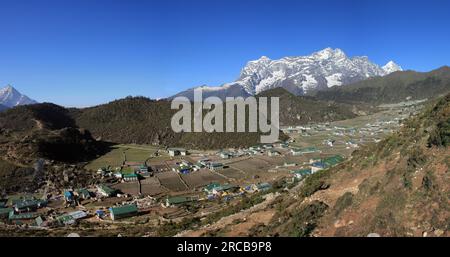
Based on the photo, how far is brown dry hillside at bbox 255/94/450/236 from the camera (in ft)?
39.2

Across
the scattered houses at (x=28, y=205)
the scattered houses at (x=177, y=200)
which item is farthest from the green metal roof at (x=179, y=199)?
the scattered houses at (x=28, y=205)

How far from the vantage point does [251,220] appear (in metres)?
19.4

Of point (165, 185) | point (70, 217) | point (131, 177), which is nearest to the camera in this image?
point (70, 217)

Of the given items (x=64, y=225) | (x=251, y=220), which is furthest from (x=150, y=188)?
(x=251, y=220)

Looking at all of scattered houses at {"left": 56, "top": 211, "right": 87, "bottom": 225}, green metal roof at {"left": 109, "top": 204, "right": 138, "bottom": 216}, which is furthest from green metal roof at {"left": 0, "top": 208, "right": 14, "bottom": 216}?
green metal roof at {"left": 109, "top": 204, "right": 138, "bottom": 216}

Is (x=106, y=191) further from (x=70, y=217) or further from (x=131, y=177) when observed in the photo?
(x=70, y=217)

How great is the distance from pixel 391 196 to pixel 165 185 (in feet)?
142

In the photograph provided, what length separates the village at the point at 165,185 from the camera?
127ft

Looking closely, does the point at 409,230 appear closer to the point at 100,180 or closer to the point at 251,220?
the point at 251,220

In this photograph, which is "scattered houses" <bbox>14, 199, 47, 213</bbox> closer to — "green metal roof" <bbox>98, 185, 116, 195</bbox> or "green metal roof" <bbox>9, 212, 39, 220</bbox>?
"green metal roof" <bbox>9, 212, 39, 220</bbox>

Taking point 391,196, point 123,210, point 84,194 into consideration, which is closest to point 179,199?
point 123,210

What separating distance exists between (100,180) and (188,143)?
139ft

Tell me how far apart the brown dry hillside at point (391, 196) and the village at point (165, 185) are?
14.9m

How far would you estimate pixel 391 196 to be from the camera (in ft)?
44.7
